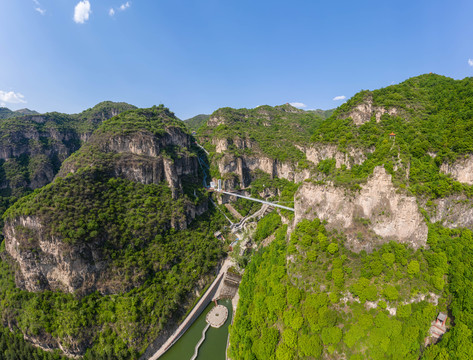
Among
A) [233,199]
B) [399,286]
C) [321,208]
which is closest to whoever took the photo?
[399,286]

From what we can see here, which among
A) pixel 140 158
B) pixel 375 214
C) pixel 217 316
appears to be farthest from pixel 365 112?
pixel 140 158

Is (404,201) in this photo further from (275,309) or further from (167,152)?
(167,152)

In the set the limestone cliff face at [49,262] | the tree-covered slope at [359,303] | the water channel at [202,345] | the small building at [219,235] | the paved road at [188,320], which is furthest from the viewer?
the small building at [219,235]

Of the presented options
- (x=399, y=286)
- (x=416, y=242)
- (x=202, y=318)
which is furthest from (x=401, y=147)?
(x=202, y=318)

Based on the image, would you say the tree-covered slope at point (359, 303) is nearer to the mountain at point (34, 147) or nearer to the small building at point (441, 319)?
the small building at point (441, 319)

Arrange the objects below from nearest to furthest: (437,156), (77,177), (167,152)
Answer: (437,156), (77,177), (167,152)

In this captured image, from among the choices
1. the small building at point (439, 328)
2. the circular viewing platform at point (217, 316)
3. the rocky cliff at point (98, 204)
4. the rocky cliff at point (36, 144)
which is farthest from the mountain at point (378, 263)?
the rocky cliff at point (36, 144)
